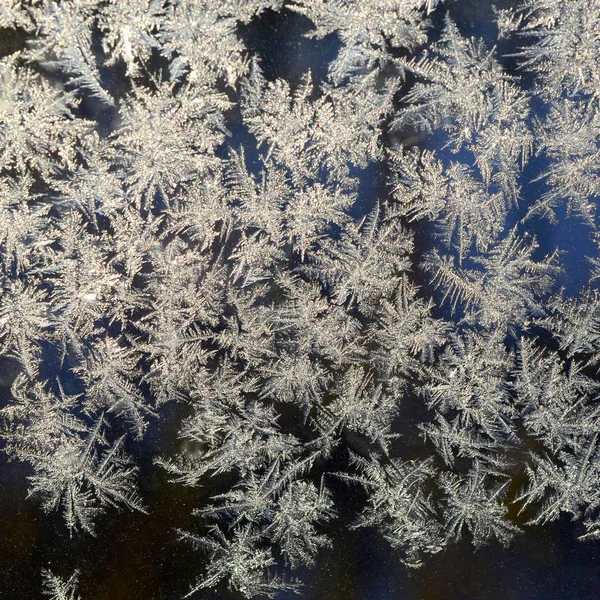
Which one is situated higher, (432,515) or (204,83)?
(204,83)

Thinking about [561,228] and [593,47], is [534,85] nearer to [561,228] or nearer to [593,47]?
[593,47]

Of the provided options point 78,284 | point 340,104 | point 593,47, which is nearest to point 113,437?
point 78,284

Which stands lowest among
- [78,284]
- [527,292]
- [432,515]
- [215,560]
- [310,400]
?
[215,560]

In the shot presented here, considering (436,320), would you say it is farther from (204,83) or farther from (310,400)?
(204,83)

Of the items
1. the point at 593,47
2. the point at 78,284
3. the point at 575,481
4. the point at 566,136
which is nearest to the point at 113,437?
the point at 78,284

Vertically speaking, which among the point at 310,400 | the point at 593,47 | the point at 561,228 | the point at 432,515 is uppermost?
the point at 593,47

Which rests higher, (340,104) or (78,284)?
(340,104)
